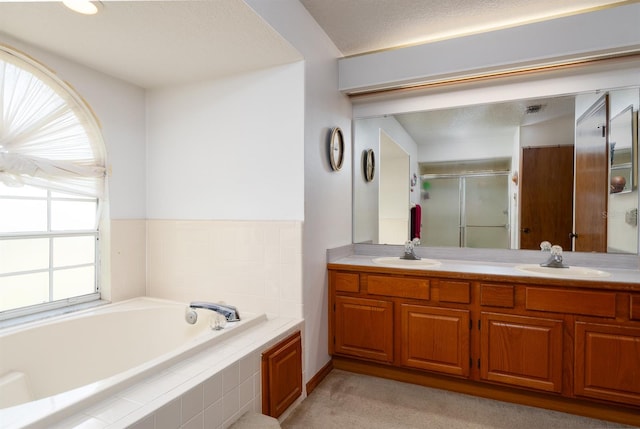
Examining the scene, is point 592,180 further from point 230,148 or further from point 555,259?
point 230,148

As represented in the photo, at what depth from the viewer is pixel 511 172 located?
2.51 metres

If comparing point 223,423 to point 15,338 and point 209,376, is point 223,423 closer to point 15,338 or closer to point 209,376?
point 209,376

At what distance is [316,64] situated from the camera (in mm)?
2283

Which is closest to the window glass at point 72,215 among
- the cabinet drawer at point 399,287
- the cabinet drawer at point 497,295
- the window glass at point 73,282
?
the window glass at point 73,282

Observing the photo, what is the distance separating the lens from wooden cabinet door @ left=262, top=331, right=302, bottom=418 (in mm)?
1704

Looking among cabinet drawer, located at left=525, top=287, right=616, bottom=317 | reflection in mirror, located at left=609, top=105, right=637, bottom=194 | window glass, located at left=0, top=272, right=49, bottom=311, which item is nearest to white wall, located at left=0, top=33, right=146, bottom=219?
window glass, located at left=0, top=272, right=49, bottom=311

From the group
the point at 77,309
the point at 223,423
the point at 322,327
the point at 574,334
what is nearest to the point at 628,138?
the point at 574,334

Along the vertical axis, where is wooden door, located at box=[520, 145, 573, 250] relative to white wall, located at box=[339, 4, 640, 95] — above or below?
below

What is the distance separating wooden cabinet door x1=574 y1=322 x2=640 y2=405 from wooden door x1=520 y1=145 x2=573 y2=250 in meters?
0.68

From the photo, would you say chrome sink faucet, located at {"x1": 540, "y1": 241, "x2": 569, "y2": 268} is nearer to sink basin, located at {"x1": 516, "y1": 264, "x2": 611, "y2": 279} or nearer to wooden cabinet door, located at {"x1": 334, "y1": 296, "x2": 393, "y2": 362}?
sink basin, located at {"x1": 516, "y1": 264, "x2": 611, "y2": 279}

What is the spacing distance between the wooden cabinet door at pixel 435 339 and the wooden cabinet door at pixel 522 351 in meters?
0.12

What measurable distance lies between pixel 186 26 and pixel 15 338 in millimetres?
1835

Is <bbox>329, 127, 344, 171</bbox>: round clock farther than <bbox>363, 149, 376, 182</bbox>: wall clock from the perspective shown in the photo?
No

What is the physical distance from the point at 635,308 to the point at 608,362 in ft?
1.09
